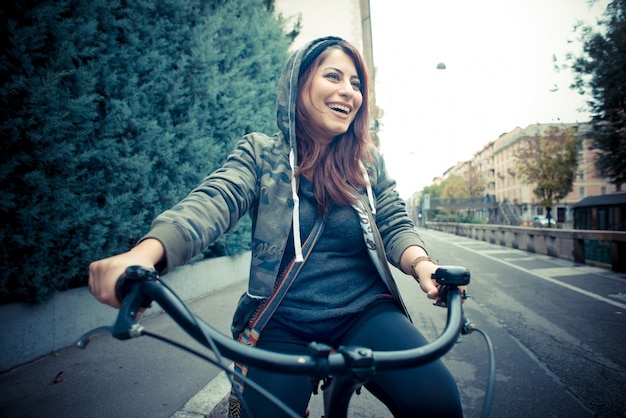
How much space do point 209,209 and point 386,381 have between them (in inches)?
34.6

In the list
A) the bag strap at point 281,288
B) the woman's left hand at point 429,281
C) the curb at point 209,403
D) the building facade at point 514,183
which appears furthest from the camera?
the building facade at point 514,183

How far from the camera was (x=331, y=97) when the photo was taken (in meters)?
1.72

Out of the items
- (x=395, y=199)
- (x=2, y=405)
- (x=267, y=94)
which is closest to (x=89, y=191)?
(x=2, y=405)

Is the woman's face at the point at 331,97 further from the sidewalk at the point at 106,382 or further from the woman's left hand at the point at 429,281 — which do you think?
the sidewalk at the point at 106,382

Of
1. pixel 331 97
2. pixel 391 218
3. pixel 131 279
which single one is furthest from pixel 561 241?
pixel 131 279

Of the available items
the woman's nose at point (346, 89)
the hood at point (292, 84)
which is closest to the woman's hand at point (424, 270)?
the hood at point (292, 84)

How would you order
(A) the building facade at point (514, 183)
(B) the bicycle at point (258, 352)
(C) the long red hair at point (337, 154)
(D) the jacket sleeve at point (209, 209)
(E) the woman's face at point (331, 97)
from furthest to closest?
(A) the building facade at point (514, 183)
(E) the woman's face at point (331, 97)
(C) the long red hair at point (337, 154)
(D) the jacket sleeve at point (209, 209)
(B) the bicycle at point (258, 352)

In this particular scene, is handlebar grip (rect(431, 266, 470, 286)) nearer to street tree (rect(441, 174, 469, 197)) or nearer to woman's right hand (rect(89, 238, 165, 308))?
woman's right hand (rect(89, 238, 165, 308))

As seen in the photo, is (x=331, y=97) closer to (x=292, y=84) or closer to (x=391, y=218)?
(x=292, y=84)

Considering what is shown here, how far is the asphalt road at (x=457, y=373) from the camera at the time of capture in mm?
2459

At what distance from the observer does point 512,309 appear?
17.4 ft

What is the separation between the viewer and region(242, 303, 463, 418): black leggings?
1.07 meters

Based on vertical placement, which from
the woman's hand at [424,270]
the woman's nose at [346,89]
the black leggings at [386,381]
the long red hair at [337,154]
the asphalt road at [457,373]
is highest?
the woman's nose at [346,89]

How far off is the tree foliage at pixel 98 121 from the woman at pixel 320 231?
248 centimetres
